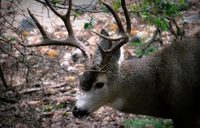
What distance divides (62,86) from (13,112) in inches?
54.6

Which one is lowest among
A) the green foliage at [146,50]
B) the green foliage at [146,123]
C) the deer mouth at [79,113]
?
the green foliage at [146,123]

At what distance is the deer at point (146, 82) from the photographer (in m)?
4.04

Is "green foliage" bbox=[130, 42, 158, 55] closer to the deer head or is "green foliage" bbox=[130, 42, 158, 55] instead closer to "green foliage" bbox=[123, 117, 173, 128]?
"green foliage" bbox=[123, 117, 173, 128]

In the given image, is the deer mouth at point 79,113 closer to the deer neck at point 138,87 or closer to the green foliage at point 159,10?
the deer neck at point 138,87

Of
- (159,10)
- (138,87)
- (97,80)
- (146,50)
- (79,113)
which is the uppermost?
(159,10)

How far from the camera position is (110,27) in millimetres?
8438

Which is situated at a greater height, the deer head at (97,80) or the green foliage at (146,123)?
the deer head at (97,80)

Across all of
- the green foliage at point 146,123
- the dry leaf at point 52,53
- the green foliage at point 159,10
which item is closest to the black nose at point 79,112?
the green foliage at point 146,123

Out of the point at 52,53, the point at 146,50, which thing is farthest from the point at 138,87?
the point at 52,53

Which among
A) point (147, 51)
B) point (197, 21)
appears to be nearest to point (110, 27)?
point (147, 51)

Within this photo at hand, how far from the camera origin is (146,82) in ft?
13.8

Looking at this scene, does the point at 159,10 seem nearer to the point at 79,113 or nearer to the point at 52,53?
the point at 79,113

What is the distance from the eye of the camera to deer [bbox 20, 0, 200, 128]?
13.3 feet

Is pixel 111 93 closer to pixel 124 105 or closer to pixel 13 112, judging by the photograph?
pixel 124 105
